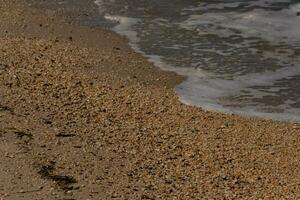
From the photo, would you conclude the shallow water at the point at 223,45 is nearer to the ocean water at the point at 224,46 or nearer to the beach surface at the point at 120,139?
the ocean water at the point at 224,46

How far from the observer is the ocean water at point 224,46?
934cm

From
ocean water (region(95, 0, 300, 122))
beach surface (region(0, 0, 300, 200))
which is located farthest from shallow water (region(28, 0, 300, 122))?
beach surface (region(0, 0, 300, 200))

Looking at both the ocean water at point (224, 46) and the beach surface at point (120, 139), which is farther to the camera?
the ocean water at point (224, 46)

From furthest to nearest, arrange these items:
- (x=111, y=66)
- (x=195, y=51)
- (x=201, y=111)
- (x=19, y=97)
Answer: (x=195, y=51)
(x=111, y=66)
(x=201, y=111)
(x=19, y=97)

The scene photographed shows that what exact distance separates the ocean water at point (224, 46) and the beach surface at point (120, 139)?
1.74 feet

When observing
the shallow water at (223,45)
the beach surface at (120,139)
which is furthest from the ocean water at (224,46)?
the beach surface at (120,139)

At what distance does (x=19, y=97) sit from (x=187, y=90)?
2756mm

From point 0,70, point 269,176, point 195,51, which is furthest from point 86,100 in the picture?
point 195,51

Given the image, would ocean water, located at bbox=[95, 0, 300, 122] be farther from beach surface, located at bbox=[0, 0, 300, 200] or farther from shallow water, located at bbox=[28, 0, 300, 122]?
beach surface, located at bbox=[0, 0, 300, 200]

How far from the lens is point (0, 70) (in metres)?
8.88

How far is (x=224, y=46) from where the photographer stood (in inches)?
471

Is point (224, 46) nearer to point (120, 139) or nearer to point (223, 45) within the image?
point (223, 45)

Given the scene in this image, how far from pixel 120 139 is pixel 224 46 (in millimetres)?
5339

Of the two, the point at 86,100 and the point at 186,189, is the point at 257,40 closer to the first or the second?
the point at 86,100
